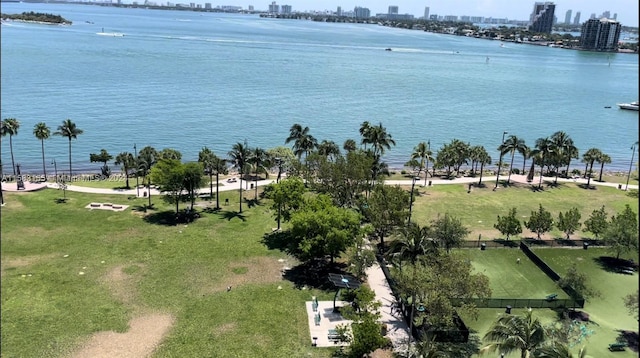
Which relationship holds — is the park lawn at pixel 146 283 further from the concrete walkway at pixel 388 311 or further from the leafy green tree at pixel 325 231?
the concrete walkway at pixel 388 311

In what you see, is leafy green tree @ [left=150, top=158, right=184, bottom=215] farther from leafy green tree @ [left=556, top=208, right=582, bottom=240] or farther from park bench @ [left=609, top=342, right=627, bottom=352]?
park bench @ [left=609, top=342, right=627, bottom=352]

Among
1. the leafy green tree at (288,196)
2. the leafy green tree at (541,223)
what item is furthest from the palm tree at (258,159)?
the leafy green tree at (541,223)

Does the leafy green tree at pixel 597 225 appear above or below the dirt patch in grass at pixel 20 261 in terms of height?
above

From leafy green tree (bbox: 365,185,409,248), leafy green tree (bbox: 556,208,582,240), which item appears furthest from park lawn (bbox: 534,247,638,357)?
leafy green tree (bbox: 365,185,409,248)

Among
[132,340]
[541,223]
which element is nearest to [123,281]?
[132,340]

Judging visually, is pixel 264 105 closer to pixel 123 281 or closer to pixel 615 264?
pixel 123 281
